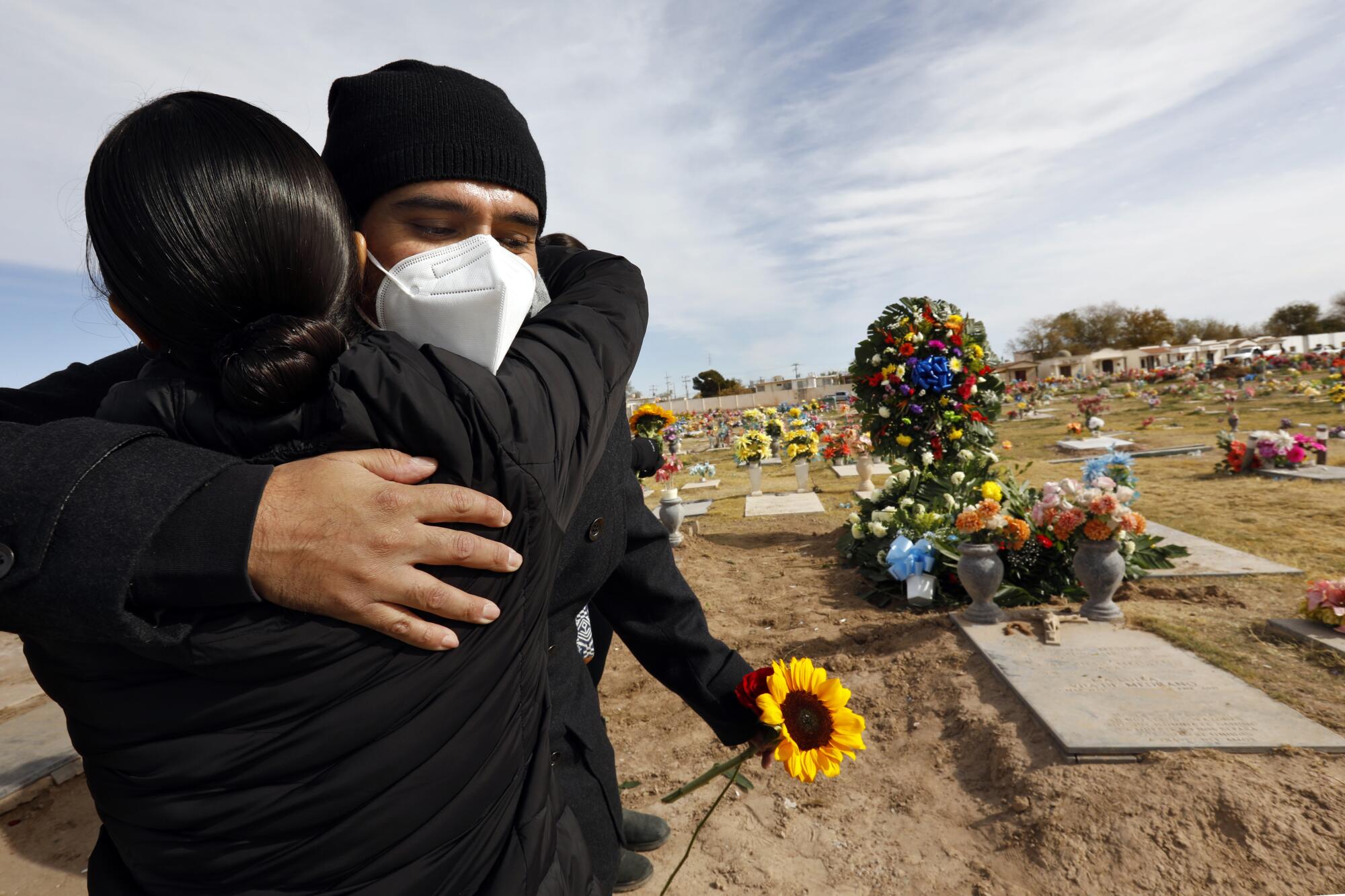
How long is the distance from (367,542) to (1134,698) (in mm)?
3964

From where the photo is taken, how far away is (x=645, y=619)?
5.41 feet

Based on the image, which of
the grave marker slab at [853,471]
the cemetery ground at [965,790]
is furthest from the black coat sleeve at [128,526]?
the grave marker slab at [853,471]

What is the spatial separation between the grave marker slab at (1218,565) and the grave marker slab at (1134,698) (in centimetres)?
165

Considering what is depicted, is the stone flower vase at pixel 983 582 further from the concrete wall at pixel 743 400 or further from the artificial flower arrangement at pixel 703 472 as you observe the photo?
the concrete wall at pixel 743 400

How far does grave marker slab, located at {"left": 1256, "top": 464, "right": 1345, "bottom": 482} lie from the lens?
8.45 m

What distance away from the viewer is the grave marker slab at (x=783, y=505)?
10133mm

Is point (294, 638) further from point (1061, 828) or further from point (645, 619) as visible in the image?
point (1061, 828)

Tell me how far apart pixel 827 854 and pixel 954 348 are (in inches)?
223

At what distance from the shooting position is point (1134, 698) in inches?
134

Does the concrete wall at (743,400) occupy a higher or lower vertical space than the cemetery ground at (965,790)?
higher

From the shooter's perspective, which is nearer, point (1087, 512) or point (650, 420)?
point (1087, 512)

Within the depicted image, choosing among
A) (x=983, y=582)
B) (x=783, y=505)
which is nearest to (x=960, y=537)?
(x=983, y=582)

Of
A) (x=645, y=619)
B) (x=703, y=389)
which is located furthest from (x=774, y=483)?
(x=703, y=389)

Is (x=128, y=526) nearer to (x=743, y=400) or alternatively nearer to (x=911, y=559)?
(x=911, y=559)
